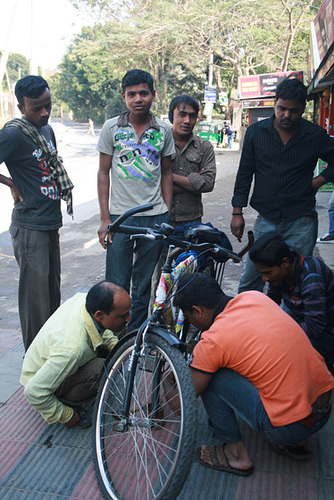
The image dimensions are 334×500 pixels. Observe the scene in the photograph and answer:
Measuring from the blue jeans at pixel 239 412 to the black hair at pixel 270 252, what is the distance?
688 millimetres

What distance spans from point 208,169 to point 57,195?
1274 mm

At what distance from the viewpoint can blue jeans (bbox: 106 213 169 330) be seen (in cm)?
334

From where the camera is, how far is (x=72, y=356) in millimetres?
2582

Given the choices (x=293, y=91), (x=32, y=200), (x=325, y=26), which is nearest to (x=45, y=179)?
(x=32, y=200)

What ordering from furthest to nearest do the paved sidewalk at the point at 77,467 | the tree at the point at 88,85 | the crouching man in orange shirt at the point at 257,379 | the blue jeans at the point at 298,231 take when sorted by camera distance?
1. the tree at the point at 88,85
2. the blue jeans at the point at 298,231
3. the paved sidewalk at the point at 77,467
4. the crouching man in orange shirt at the point at 257,379

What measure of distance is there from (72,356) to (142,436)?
1.89 feet

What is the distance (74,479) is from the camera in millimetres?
2322

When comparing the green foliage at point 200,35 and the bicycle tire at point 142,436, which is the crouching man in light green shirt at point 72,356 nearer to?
the bicycle tire at point 142,436

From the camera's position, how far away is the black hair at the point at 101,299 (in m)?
2.63

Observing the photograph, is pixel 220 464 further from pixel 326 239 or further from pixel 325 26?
pixel 325 26

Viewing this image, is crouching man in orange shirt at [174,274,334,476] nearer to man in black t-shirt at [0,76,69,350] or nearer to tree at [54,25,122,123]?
man in black t-shirt at [0,76,69,350]

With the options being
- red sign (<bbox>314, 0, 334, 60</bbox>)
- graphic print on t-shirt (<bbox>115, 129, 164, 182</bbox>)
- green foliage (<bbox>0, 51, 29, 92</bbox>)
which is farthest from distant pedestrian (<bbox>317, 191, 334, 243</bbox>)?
green foliage (<bbox>0, 51, 29, 92</bbox>)

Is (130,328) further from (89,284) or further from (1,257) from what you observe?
(1,257)

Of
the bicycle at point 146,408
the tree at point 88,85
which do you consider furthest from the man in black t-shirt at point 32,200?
the tree at point 88,85
